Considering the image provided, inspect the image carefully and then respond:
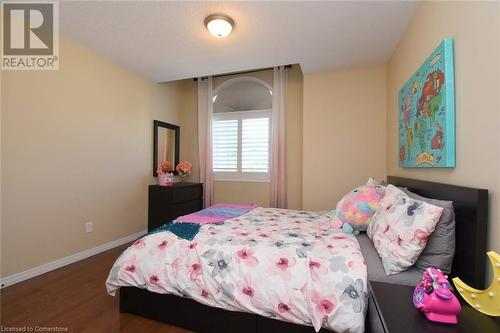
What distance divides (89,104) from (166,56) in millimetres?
1094

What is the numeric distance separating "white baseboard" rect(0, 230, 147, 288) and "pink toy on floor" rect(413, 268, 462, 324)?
309 centimetres

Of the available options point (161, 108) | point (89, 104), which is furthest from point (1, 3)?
point (161, 108)

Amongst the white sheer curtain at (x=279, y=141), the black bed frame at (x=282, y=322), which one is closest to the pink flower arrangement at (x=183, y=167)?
the white sheer curtain at (x=279, y=141)

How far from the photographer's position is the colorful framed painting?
52.6 inches

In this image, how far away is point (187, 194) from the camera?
3.69 m

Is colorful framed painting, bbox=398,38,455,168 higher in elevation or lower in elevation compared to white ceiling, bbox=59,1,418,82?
lower

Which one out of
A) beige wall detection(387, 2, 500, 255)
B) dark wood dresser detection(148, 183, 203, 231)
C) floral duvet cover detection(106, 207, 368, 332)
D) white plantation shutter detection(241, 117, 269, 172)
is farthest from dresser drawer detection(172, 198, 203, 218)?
beige wall detection(387, 2, 500, 255)

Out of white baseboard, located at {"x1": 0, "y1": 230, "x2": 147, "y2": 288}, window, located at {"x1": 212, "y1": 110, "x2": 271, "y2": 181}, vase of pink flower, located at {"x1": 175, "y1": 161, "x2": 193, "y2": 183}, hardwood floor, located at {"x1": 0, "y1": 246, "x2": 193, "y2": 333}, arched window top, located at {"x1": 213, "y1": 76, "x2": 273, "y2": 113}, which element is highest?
arched window top, located at {"x1": 213, "y1": 76, "x2": 273, "y2": 113}

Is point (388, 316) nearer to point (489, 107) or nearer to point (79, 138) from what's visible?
point (489, 107)

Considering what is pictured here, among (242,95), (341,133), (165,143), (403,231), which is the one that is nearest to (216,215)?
(403,231)

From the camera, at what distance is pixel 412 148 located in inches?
75.1

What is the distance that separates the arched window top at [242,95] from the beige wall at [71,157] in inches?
47.4

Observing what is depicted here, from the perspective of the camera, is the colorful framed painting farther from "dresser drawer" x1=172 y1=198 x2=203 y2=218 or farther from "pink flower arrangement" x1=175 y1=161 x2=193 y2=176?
"pink flower arrangement" x1=175 y1=161 x2=193 y2=176

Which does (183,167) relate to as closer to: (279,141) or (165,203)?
(165,203)
